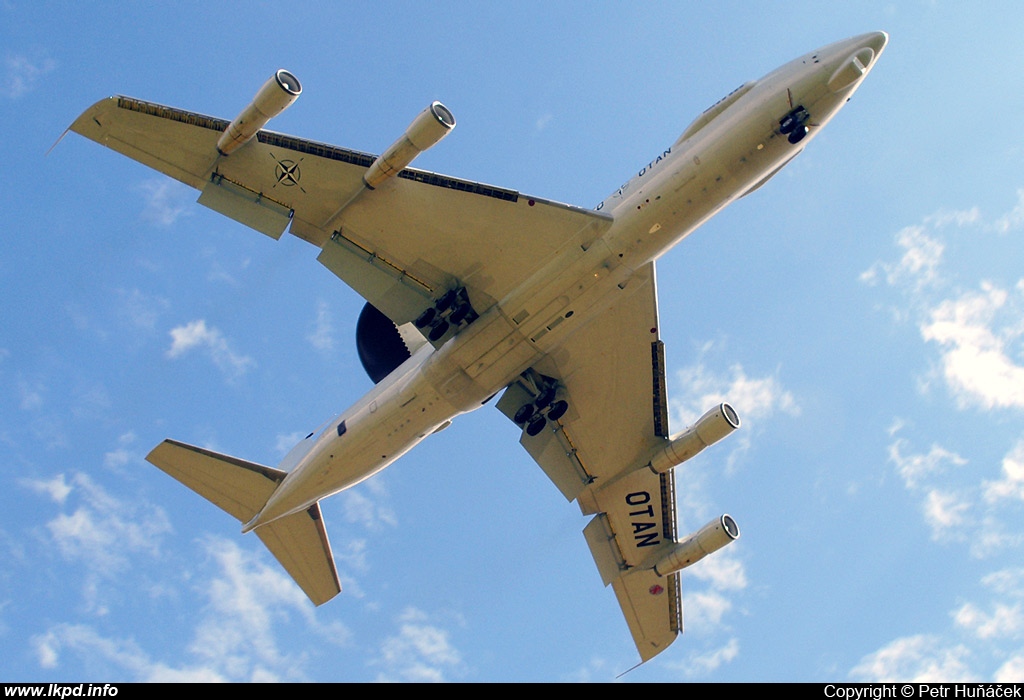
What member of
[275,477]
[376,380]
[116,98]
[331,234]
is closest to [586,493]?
[376,380]

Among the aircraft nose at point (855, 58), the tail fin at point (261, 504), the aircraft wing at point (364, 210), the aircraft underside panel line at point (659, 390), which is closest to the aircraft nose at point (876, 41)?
the aircraft nose at point (855, 58)

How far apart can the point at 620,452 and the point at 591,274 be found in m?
9.19

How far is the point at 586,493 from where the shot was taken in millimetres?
34125

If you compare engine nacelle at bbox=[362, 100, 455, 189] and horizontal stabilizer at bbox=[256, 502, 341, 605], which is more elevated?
engine nacelle at bbox=[362, 100, 455, 189]

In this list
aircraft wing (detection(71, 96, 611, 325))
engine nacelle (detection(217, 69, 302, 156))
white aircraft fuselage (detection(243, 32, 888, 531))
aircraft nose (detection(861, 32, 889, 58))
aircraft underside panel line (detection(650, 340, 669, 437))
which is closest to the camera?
engine nacelle (detection(217, 69, 302, 156))

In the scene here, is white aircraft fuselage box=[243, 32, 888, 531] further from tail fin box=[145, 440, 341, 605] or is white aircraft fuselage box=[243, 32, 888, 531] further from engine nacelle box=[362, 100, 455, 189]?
engine nacelle box=[362, 100, 455, 189]

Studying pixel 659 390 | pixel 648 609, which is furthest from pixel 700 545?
pixel 659 390

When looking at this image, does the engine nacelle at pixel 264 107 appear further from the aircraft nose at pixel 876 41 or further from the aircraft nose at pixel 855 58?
the aircraft nose at pixel 876 41

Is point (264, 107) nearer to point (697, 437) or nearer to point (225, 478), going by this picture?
point (225, 478)

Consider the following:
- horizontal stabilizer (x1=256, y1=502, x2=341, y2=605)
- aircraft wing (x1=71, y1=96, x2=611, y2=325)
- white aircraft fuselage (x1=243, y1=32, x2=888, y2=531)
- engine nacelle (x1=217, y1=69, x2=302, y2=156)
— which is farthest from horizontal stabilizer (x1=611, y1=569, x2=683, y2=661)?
engine nacelle (x1=217, y1=69, x2=302, y2=156)

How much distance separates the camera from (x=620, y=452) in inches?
1321

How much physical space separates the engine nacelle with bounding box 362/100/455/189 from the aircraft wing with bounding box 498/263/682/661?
9.05 metres

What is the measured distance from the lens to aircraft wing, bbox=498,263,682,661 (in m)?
31.8

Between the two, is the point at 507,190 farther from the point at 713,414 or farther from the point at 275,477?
the point at 275,477
